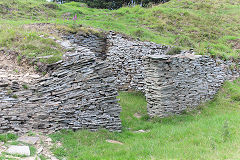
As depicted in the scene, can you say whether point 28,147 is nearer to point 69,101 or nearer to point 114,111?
point 69,101

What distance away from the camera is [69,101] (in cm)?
830

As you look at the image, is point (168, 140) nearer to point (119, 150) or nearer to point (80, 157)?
point (119, 150)

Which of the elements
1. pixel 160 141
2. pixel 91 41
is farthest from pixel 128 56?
pixel 160 141

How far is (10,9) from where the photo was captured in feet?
60.0

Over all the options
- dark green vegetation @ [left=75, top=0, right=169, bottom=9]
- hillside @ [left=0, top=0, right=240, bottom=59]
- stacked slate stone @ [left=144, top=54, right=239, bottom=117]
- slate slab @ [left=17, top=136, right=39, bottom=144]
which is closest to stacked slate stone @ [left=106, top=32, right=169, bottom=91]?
hillside @ [left=0, top=0, right=240, bottom=59]

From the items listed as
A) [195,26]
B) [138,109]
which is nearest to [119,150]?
[138,109]

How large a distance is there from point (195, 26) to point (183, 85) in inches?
477

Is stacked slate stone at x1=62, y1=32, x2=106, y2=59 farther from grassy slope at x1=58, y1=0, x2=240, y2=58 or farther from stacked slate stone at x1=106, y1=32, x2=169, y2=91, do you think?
grassy slope at x1=58, y1=0, x2=240, y2=58

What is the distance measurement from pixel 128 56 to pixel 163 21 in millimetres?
8342

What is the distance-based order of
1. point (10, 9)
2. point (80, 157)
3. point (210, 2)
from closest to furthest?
point (80, 157), point (10, 9), point (210, 2)

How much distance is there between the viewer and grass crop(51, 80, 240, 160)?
6.65 metres

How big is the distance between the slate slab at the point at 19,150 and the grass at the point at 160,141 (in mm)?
855

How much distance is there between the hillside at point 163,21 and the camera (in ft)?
58.3

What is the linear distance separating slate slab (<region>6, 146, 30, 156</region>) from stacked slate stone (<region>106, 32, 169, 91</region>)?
31.8 ft
